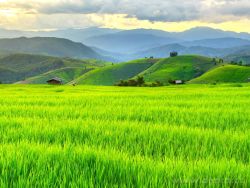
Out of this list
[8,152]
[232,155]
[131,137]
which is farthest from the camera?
[131,137]

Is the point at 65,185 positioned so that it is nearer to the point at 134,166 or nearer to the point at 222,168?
the point at 134,166

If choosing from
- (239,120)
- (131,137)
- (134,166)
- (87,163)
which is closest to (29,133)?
(131,137)

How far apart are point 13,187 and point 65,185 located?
528 millimetres

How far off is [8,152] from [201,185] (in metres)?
2.73

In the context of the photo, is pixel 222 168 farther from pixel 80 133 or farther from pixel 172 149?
pixel 80 133

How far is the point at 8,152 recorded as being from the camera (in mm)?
4754

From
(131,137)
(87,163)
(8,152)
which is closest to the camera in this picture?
(87,163)

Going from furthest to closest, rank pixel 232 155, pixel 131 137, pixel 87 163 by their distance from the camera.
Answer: pixel 131 137
pixel 232 155
pixel 87 163

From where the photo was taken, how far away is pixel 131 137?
663 centimetres

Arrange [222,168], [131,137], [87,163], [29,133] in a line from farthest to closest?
[29,133], [131,137], [87,163], [222,168]

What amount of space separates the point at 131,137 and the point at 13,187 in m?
3.40

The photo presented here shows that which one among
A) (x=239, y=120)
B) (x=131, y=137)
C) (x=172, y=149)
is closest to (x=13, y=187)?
(x=172, y=149)

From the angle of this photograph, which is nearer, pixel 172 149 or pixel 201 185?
pixel 201 185

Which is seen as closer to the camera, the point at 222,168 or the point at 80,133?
the point at 222,168
